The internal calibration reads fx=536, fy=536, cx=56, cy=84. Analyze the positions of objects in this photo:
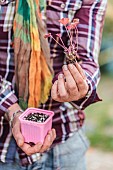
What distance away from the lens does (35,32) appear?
1580 millimetres

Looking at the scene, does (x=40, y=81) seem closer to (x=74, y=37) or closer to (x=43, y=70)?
(x=43, y=70)

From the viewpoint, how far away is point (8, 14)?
63.3 inches

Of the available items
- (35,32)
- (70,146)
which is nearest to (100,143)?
(70,146)

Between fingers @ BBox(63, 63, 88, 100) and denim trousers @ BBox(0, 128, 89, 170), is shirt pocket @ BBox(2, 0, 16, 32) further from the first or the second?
denim trousers @ BBox(0, 128, 89, 170)

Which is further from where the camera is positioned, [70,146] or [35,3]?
[70,146]

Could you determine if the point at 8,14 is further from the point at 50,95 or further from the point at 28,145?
the point at 28,145

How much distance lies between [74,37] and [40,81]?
172 millimetres

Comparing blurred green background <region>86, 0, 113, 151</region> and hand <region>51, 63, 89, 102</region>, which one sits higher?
hand <region>51, 63, 89, 102</region>

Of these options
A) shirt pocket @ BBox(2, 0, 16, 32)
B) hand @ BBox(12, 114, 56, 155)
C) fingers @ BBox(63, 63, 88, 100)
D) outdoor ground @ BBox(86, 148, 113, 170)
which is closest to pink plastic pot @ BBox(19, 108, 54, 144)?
hand @ BBox(12, 114, 56, 155)

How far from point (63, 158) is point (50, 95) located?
0.22 metres

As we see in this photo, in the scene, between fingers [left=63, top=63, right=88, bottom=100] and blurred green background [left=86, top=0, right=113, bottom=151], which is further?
blurred green background [left=86, top=0, right=113, bottom=151]

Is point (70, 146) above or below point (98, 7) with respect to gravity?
below

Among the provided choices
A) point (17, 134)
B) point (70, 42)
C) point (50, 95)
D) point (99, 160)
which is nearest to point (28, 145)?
point (17, 134)

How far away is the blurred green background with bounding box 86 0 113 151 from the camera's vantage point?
3771 millimetres
